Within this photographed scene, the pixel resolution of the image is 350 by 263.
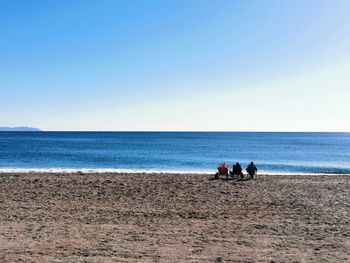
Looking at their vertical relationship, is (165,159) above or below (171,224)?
below

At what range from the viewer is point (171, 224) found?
12.4 meters

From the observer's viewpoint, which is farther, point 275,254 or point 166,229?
point 166,229

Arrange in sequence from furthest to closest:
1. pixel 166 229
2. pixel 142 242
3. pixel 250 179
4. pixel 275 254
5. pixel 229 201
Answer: pixel 250 179 → pixel 229 201 → pixel 166 229 → pixel 142 242 → pixel 275 254

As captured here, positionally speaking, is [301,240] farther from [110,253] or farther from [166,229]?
[110,253]

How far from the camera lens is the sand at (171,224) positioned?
9.28 metres

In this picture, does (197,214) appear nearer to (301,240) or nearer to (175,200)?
(175,200)

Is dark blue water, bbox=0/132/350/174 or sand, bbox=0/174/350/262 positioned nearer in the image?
sand, bbox=0/174/350/262

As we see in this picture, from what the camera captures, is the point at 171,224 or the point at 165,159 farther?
the point at 165,159

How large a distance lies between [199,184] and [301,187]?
5.48m

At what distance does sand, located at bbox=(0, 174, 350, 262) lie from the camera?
928 centimetres

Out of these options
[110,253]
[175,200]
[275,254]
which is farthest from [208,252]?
[175,200]

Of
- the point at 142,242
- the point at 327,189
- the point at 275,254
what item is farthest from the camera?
the point at 327,189

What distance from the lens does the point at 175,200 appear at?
16.9 meters

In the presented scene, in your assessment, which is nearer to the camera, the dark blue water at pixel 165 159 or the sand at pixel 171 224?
the sand at pixel 171 224
